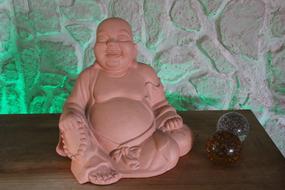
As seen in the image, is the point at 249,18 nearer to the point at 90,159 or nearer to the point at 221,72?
the point at 221,72

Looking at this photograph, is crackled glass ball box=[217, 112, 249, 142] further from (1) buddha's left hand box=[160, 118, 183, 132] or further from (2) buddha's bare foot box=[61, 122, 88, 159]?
(2) buddha's bare foot box=[61, 122, 88, 159]

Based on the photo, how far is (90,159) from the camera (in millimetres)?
984

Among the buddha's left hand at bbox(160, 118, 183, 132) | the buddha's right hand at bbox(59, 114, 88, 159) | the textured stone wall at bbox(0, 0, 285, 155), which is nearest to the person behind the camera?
the buddha's right hand at bbox(59, 114, 88, 159)

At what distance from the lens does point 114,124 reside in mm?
999

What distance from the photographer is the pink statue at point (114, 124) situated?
98cm

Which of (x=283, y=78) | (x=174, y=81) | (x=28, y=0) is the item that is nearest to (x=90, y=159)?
(x=174, y=81)

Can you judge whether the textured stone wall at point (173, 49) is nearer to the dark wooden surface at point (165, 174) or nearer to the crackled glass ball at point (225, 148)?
the dark wooden surface at point (165, 174)

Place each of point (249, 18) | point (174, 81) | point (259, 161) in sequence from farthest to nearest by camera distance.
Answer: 1. point (174, 81)
2. point (249, 18)
3. point (259, 161)

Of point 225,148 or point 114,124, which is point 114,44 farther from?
point 225,148

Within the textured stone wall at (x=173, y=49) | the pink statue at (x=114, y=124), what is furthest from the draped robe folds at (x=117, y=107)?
the textured stone wall at (x=173, y=49)

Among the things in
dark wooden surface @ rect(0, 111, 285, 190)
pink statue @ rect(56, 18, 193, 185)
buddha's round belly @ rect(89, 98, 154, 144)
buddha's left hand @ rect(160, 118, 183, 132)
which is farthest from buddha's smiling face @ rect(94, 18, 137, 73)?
dark wooden surface @ rect(0, 111, 285, 190)

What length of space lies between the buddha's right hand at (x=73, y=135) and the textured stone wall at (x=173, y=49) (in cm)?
63

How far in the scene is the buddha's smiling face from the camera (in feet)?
3.25

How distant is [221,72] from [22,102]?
0.88 metres
